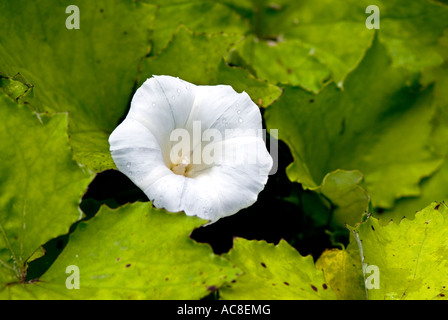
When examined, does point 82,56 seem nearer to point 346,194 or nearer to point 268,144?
point 268,144

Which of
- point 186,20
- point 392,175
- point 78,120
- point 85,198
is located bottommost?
point 392,175

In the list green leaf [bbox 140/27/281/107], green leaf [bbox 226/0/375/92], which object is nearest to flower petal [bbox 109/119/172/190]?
green leaf [bbox 140/27/281/107]

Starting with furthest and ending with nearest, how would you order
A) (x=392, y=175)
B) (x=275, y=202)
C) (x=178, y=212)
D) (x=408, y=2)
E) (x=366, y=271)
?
(x=408, y=2) → (x=392, y=175) → (x=275, y=202) → (x=366, y=271) → (x=178, y=212)

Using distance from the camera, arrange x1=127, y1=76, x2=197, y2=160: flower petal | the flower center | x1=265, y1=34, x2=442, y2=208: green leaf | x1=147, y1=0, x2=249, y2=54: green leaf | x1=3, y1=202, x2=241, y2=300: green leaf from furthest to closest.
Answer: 1. x1=147, y1=0, x2=249, y2=54: green leaf
2. x1=265, y1=34, x2=442, y2=208: green leaf
3. the flower center
4. x1=127, y1=76, x2=197, y2=160: flower petal
5. x1=3, y1=202, x2=241, y2=300: green leaf

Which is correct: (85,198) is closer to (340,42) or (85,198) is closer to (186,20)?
(186,20)

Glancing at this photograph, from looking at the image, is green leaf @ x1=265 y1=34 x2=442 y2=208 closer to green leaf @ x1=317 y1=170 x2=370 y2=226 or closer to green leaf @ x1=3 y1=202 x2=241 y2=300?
green leaf @ x1=317 y1=170 x2=370 y2=226

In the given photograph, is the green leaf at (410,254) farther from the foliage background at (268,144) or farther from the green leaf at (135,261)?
the green leaf at (135,261)

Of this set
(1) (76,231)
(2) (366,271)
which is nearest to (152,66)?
(1) (76,231)
